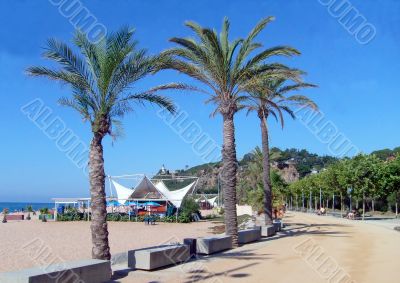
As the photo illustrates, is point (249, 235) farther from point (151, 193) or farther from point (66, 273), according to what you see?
point (151, 193)

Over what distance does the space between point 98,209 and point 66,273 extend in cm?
229

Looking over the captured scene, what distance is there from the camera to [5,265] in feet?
45.1

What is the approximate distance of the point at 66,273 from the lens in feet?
29.3

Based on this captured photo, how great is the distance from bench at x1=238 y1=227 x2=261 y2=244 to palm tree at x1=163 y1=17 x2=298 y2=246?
1.05 m

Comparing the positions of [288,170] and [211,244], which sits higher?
[288,170]

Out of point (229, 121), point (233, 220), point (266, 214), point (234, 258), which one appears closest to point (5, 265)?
point (234, 258)

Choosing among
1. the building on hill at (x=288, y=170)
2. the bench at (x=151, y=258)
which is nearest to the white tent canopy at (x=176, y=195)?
the bench at (x=151, y=258)

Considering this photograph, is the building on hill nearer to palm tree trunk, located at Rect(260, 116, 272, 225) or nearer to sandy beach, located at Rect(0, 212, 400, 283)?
palm tree trunk, located at Rect(260, 116, 272, 225)

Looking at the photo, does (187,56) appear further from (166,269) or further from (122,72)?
(166,269)

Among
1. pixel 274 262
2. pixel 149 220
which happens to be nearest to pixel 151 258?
pixel 274 262

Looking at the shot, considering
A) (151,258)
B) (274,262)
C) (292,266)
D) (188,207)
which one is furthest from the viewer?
(188,207)

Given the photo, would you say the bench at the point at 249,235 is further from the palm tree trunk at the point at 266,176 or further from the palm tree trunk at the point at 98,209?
the palm tree trunk at the point at 98,209

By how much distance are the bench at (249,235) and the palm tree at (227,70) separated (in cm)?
105

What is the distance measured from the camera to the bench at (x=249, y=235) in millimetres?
18609
